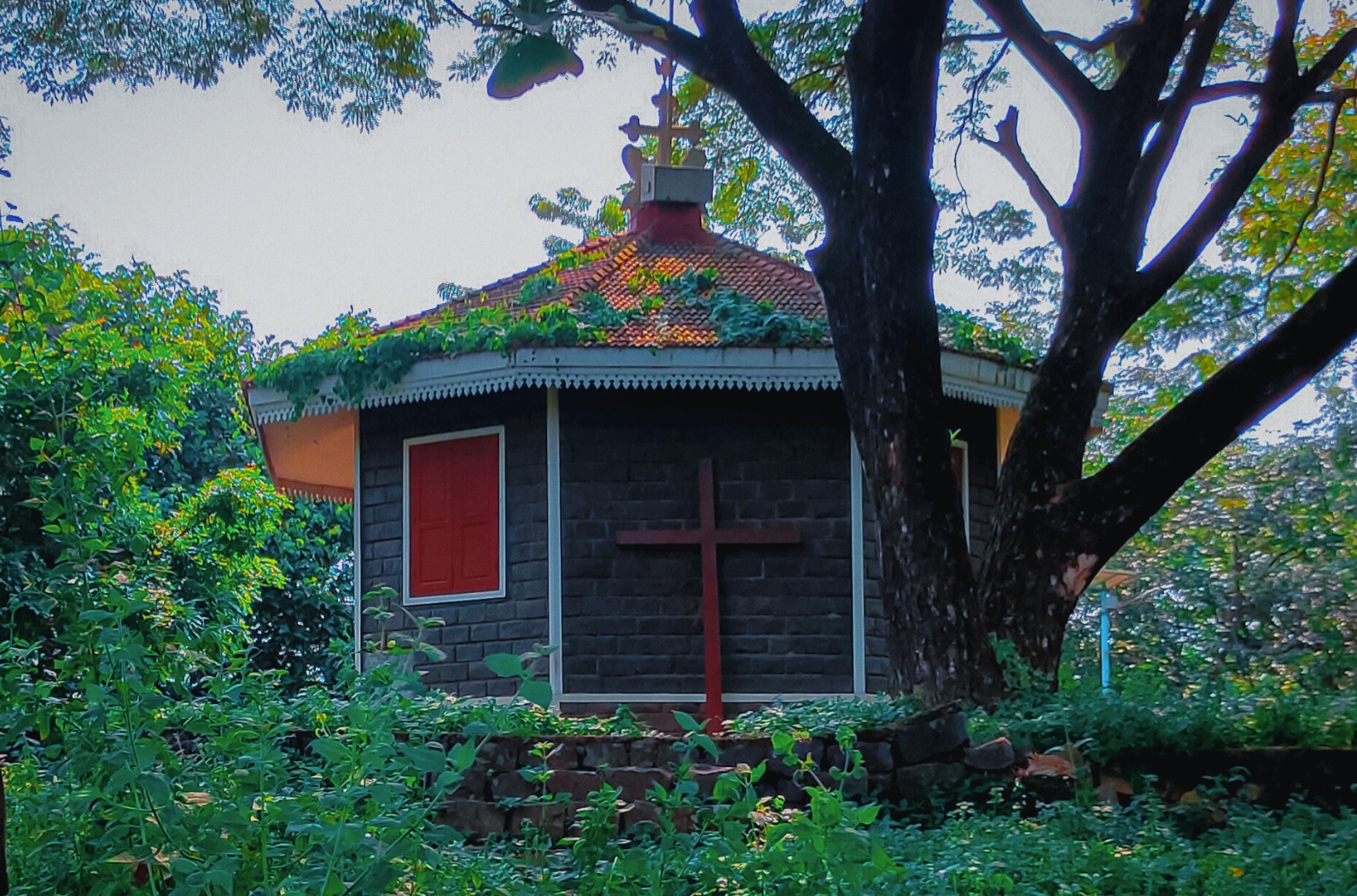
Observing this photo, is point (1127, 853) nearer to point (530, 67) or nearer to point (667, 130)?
point (530, 67)

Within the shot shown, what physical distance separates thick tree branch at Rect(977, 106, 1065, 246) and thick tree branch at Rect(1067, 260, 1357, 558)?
1.65 metres

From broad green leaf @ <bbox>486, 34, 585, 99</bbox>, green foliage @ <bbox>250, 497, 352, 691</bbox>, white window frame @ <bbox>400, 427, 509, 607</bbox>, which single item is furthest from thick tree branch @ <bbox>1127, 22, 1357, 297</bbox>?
green foliage @ <bbox>250, 497, 352, 691</bbox>

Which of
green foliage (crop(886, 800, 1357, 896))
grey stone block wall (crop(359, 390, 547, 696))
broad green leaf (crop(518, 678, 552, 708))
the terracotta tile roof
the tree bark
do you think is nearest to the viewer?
broad green leaf (crop(518, 678, 552, 708))

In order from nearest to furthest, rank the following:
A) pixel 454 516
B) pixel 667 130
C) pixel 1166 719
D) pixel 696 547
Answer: pixel 1166 719 → pixel 696 547 → pixel 454 516 → pixel 667 130

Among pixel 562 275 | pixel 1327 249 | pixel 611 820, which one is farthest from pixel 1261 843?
pixel 1327 249

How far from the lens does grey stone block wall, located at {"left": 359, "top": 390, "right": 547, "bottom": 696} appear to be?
11.6 meters

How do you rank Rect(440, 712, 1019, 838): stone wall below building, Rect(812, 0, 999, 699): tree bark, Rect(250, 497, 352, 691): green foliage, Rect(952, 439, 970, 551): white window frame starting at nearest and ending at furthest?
Rect(440, 712, 1019, 838): stone wall below building, Rect(812, 0, 999, 699): tree bark, Rect(952, 439, 970, 551): white window frame, Rect(250, 497, 352, 691): green foliage

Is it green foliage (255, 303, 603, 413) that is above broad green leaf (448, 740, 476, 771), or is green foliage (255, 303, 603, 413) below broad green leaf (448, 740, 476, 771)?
above

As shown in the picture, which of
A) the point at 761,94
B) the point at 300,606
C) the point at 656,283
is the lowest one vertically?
the point at 300,606

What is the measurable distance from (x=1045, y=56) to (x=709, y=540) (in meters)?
4.53

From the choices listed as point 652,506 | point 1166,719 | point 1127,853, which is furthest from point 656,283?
point 1127,853

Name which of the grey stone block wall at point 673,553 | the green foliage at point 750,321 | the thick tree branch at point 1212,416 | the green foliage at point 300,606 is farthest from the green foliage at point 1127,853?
the green foliage at point 300,606

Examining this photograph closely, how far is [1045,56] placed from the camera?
10133mm

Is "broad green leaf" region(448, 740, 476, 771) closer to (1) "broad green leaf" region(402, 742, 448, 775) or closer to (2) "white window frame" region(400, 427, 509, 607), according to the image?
(1) "broad green leaf" region(402, 742, 448, 775)
